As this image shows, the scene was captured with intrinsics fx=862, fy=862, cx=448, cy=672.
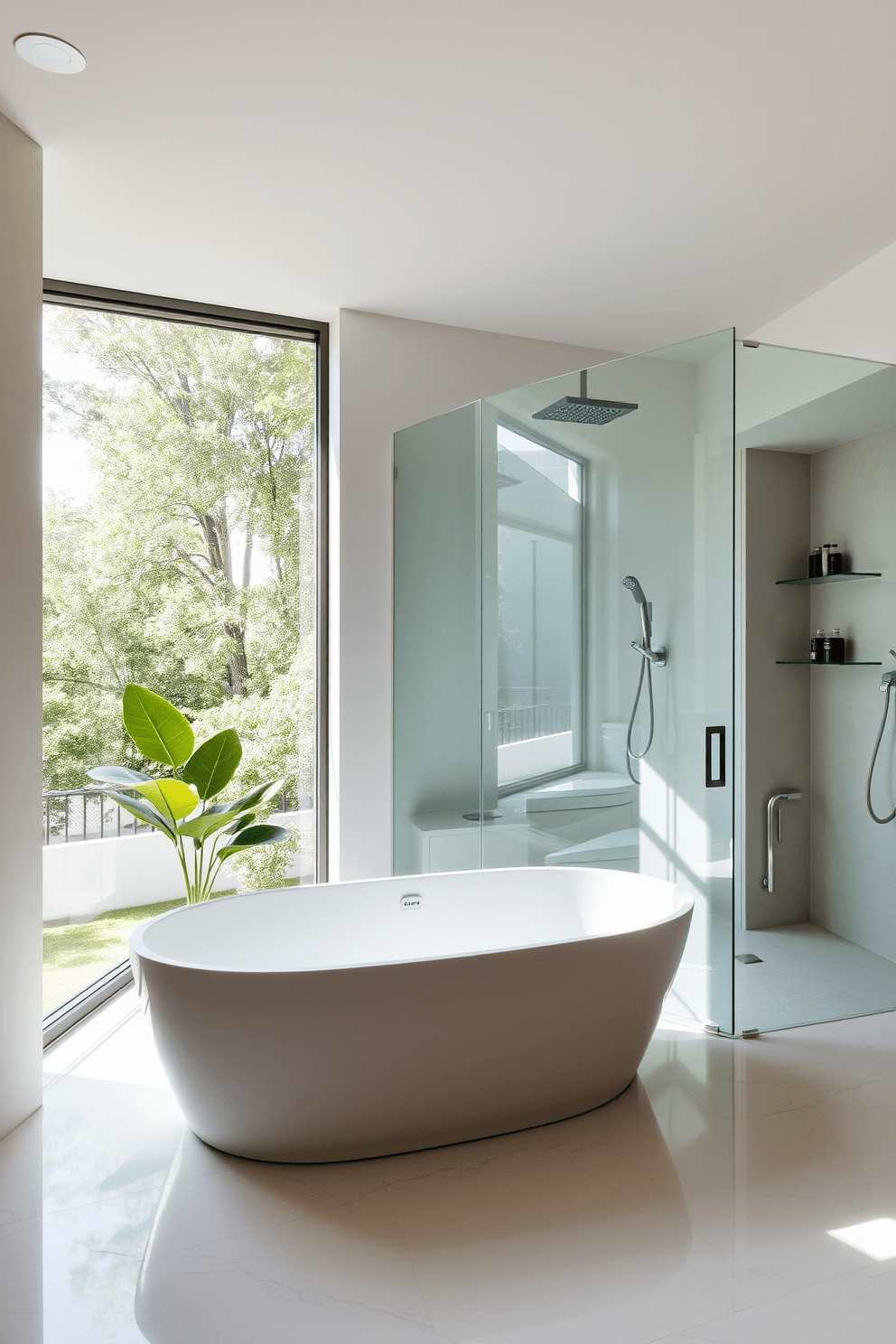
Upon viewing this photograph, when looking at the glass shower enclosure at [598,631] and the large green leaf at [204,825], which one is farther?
the large green leaf at [204,825]

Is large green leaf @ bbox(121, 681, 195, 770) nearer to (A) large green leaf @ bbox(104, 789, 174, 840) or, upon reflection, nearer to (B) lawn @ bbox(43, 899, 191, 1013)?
(A) large green leaf @ bbox(104, 789, 174, 840)

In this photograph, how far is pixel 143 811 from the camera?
3084 mm

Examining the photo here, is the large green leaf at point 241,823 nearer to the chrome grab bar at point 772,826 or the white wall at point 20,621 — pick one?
the white wall at point 20,621

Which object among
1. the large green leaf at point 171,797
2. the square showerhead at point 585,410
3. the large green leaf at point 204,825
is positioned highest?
the square showerhead at point 585,410

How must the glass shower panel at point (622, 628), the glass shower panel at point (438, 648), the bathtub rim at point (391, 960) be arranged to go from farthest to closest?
the glass shower panel at point (438, 648) < the glass shower panel at point (622, 628) < the bathtub rim at point (391, 960)

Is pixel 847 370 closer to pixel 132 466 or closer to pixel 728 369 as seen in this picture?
pixel 728 369

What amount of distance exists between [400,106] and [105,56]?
74 cm

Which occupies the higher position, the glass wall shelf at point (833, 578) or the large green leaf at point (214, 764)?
the glass wall shelf at point (833, 578)

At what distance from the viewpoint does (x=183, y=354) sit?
11.5 feet

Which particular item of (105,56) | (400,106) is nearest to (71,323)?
(105,56)

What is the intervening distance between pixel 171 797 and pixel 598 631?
163 cm

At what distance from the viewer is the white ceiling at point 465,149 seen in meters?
2.05

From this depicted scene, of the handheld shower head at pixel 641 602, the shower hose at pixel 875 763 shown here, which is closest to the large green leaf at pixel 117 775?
the handheld shower head at pixel 641 602

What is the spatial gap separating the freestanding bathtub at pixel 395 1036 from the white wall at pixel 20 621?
0.40 m
